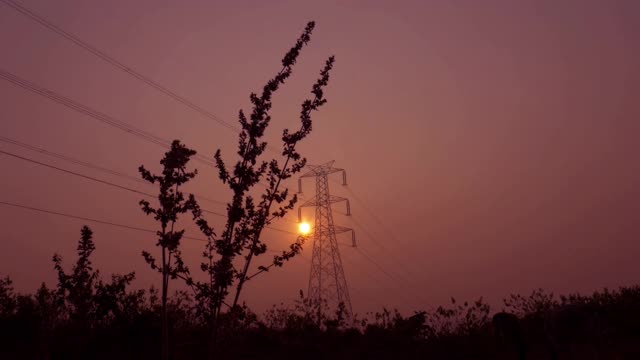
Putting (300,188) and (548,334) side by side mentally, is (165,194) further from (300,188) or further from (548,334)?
(300,188)

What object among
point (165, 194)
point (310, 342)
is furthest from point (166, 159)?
point (310, 342)

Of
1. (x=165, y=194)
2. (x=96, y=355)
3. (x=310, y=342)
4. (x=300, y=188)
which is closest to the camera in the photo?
(x=165, y=194)

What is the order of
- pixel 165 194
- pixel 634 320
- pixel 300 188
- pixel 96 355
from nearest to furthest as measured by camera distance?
pixel 165 194 < pixel 96 355 < pixel 634 320 < pixel 300 188

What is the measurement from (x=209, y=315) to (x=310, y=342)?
334 inches

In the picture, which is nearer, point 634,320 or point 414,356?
point 414,356

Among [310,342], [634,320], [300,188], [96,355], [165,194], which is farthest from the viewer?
[300,188]

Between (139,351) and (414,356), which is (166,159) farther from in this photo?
(414,356)

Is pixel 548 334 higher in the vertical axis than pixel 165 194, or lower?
lower

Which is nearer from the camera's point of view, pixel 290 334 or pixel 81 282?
pixel 81 282

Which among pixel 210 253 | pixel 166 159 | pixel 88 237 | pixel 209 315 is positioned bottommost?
pixel 209 315

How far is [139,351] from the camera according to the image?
15102 mm

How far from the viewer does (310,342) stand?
1762 cm

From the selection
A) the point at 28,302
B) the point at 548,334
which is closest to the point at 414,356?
the point at 548,334

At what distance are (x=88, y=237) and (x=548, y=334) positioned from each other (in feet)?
38.1
